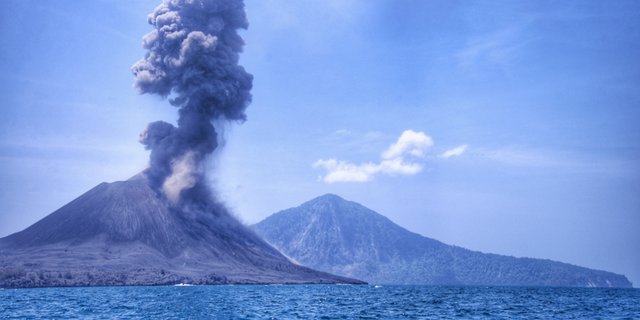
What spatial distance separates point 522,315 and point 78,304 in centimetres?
5478

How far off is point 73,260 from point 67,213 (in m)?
42.4

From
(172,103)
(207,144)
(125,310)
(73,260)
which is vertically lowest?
(125,310)

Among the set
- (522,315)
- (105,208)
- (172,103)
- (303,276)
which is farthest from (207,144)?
(522,315)

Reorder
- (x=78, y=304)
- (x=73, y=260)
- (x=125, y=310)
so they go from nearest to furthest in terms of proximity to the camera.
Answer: (x=125, y=310) → (x=78, y=304) → (x=73, y=260)

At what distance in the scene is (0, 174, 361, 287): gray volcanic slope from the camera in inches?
5709

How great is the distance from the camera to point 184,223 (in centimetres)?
19100

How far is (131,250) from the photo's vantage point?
169500 millimetres

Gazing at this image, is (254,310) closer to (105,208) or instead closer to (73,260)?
(73,260)

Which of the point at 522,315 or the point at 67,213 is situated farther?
the point at 67,213

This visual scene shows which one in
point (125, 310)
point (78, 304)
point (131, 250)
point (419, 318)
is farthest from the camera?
point (131, 250)

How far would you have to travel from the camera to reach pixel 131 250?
6673 inches

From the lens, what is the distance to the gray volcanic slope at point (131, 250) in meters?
145

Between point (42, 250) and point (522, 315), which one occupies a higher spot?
point (42, 250)

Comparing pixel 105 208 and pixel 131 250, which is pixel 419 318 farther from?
pixel 105 208
